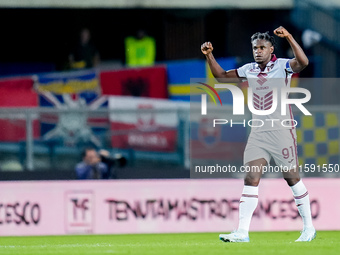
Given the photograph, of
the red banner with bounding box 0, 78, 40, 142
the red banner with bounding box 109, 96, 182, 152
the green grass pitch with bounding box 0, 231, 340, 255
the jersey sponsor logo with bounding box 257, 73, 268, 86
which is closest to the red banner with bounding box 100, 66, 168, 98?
the red banner with bounding box 0, 78, 40, 142

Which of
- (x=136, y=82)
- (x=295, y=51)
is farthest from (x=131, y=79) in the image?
(x=295, y=51)

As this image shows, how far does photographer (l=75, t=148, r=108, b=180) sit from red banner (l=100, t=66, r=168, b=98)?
4172 mm

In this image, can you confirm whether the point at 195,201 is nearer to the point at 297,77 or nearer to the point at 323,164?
the point at 323,164

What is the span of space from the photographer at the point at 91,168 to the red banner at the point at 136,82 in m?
4.17

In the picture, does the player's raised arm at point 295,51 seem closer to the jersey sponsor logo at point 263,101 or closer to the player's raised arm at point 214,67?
the jersey sponsor logo at point 263,101

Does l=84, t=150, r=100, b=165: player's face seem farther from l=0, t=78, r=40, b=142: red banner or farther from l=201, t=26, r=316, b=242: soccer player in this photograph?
l=201, t=26, r=316, b=242: soccer player

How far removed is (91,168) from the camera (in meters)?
13.3

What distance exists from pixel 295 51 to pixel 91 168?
192 inches

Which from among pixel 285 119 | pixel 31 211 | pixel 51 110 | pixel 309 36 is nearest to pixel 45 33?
pixel 309 36

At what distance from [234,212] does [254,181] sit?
128 inches

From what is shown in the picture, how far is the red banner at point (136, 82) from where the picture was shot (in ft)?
57.5

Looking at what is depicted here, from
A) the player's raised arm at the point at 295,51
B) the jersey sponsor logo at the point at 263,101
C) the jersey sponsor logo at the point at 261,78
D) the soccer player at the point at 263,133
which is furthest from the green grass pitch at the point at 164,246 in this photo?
the player's raised arm at the point at 295,51

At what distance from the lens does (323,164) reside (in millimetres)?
13625

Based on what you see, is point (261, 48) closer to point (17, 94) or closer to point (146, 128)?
point (146, 128)
